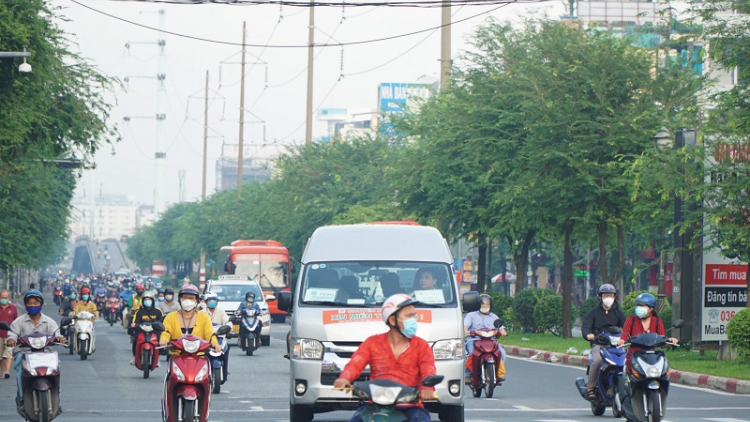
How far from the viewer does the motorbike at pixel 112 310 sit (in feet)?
192

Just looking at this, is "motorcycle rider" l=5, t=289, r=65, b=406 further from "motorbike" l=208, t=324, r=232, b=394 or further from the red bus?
the red bus

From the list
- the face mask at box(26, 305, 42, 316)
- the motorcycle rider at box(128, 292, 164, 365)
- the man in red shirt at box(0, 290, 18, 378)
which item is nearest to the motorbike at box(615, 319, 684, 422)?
the face mask at box(26, 305, 42, 316)

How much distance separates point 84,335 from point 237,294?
22.4ft

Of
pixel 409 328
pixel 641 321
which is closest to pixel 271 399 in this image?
pixel 641 321

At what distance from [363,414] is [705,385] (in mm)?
15831

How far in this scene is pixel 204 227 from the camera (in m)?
107

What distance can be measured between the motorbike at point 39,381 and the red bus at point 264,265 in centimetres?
4318

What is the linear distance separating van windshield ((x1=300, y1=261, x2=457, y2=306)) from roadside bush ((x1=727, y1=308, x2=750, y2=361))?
35.9 ft

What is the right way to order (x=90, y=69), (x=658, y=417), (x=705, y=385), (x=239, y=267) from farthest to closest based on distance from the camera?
(x=239, y=267)
(x=90, y=69)
(x=705, y=385)
(x=658, y=417)

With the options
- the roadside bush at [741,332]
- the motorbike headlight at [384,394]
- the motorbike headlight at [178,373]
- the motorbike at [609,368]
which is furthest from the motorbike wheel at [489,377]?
the motorbike headlight at [384,394]

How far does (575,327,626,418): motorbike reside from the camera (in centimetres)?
1664

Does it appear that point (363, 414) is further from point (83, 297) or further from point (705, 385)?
point (83, 297)

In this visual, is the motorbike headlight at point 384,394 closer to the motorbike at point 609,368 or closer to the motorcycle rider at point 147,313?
the motorbike at point 609,368

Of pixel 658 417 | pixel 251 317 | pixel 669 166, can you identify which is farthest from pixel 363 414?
pixel 251 317
